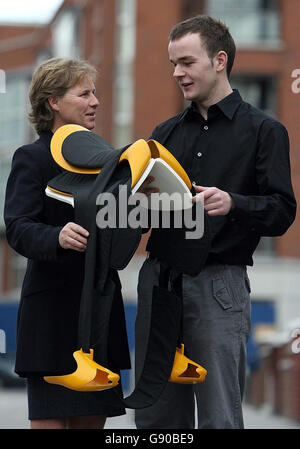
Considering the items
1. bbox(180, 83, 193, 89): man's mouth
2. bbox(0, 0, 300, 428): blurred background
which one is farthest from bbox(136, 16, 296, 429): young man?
bbox(0, 0, 300, 428): blurred background

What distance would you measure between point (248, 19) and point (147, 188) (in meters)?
24.5

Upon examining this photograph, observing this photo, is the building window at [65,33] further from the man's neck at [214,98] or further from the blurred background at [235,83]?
the man's neck at [214,98]

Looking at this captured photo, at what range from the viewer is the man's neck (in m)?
3.85

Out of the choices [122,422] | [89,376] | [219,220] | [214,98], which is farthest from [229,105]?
[122,422]

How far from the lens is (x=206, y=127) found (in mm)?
3850

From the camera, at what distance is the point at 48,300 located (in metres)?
3.67

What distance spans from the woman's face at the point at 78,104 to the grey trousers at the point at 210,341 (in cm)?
64

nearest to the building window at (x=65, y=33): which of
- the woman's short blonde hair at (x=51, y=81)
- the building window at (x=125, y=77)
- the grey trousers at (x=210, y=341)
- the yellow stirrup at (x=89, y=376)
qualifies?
the building window at (x=125, y=77)

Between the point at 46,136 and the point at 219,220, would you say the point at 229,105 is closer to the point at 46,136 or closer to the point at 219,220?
the point at 219,220

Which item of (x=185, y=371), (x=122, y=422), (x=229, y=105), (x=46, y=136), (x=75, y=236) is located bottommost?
→ (x=122, y=422)

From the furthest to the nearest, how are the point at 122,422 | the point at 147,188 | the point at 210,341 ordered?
the point at 122,422, the point at 210,341, the point at 147,188

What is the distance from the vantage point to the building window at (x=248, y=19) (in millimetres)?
27141
